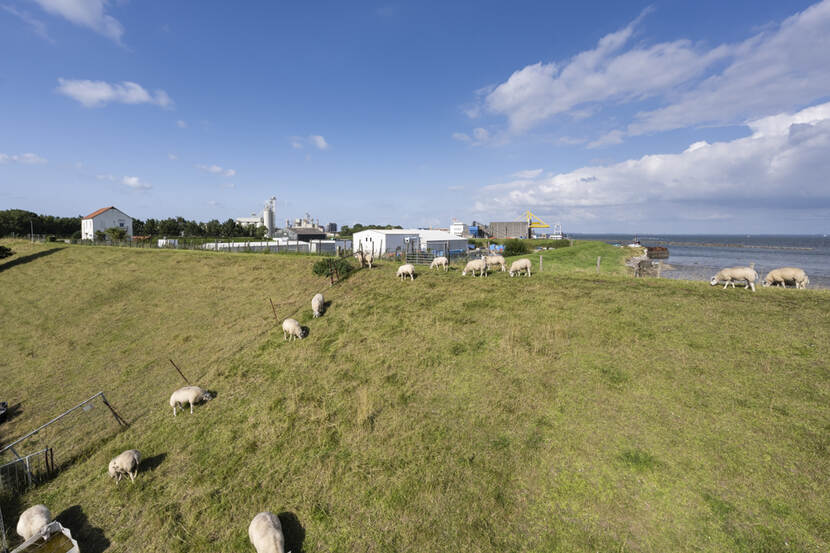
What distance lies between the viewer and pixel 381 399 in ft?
42.4

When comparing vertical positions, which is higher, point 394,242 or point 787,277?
point 394,242

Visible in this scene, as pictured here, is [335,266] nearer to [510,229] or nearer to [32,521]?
[32,521]

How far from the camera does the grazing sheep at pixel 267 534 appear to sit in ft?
26.4

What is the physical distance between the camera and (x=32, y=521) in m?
9.57

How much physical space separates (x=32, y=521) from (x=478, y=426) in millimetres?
14274

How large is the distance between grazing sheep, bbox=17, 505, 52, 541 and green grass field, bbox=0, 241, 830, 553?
77cm

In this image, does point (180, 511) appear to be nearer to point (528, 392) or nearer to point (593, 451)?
point (528, 392)

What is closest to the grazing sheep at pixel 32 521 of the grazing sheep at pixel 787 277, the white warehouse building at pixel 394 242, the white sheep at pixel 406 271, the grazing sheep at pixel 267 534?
the grazing sheep at pixel 267 534

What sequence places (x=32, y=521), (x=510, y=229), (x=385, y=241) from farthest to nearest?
(x=510, y=229) < (x=385, y=241) < (x=32, y=521)

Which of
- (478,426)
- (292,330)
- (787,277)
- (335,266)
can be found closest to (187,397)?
(292,330)

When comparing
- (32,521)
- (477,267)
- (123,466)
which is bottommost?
(32,521)

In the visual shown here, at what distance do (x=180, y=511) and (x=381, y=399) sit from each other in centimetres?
719

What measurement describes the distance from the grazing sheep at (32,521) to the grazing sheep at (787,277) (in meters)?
32.6

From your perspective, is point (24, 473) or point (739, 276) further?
point (739, 276)
